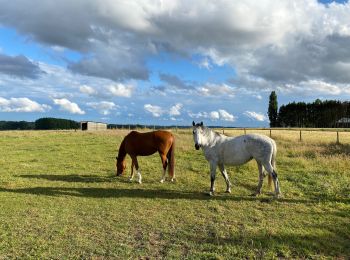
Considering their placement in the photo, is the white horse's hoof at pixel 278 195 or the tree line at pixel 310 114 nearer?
the white horse's hoof at pixel 278 195

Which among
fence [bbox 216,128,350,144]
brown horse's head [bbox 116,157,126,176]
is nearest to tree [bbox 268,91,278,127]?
fence [bbox 216,128,350,144]

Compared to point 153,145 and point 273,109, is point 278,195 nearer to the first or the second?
point 153,145

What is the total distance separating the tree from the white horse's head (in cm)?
8855

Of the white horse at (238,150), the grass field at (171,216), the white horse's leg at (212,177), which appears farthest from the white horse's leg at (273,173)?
the white horse's leg at (212,177)

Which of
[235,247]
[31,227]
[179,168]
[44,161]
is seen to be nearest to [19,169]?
[44,161]

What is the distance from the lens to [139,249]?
17.6ft

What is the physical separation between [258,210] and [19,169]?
422 inches

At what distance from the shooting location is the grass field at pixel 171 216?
211 inches

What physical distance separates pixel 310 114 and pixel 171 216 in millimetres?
88450

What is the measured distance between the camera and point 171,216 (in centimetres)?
722

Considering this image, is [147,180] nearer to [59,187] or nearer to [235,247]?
[59,187]

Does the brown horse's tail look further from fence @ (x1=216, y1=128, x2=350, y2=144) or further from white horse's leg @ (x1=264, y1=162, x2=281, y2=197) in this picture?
fence @ (x1=216, y1=128, x2=350, y2=144)

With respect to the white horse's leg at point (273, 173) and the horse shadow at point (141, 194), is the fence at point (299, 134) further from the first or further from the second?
the white horse's leg at point (273, 173)

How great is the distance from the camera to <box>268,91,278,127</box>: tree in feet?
306
